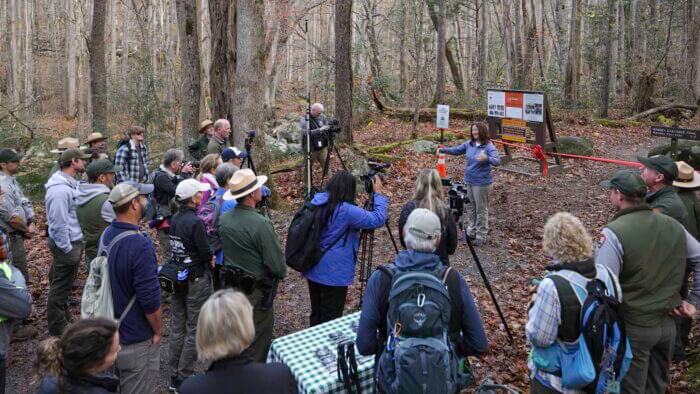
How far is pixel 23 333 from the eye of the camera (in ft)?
18.9

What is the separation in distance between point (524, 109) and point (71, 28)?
22231 millimetres

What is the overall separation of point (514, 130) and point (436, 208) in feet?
27.6

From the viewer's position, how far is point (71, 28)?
24.4 meters

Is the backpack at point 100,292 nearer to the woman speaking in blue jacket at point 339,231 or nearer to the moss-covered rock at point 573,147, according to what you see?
the woman speaking in blue jacket at point 339,231

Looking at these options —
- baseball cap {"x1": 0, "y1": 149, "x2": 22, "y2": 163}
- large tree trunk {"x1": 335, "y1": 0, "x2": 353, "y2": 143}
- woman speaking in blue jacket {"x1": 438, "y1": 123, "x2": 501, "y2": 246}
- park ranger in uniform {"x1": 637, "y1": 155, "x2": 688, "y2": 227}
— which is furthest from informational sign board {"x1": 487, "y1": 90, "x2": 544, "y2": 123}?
baseball cap {"x1": 0, "y1": 149, "x2": 22, "y2": 163}

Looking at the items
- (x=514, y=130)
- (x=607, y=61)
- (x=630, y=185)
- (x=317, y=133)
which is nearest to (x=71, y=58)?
(x=317, y=133)

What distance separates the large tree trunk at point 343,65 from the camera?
530 inches

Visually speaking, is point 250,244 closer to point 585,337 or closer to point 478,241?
point 585,337

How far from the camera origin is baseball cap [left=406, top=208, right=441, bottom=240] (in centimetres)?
279

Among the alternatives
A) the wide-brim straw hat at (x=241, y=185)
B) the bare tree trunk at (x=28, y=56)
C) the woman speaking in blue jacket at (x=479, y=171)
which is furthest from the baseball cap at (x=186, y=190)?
the bare tree trunk at (x=28, y=56)

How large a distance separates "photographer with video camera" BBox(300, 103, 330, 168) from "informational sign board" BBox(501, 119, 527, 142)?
182 inches

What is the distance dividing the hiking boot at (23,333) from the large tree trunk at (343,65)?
29.4ft

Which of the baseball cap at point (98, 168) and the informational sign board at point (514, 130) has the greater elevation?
the informational sign board at point (514, 130)

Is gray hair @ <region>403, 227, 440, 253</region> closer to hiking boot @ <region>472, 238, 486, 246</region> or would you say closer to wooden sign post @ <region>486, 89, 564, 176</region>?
hiking boot @ <region>472, 238, 486, 246</region>
